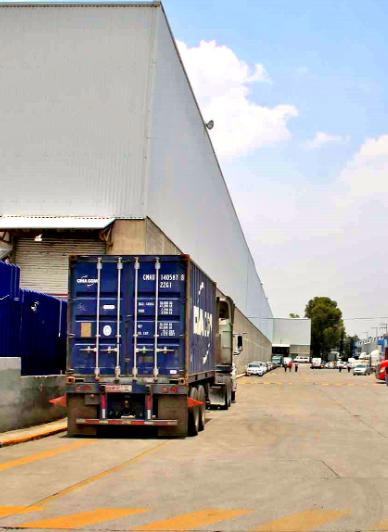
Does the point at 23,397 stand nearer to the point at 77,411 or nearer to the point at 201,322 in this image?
the point at 77,411

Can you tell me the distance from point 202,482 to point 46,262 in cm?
2094

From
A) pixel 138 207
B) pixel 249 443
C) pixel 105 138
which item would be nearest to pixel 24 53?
pixel 105 138

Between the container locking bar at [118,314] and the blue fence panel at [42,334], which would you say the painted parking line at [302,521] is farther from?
the blue fence panel at [42,334]

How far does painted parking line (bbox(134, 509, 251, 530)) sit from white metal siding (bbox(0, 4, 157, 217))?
22113 mm

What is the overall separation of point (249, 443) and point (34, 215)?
56.9 ft

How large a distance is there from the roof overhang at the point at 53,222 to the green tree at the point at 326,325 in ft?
534

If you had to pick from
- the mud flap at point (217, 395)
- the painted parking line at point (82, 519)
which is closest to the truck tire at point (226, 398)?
the mud flap at point (217, 395)

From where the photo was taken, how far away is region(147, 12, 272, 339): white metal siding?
31.7 m

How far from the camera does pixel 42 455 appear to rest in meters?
13.5

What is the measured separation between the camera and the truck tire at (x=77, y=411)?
16.2 meters

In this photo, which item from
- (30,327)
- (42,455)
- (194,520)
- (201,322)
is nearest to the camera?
(194,520)

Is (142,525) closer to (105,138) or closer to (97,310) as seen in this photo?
(97,310)

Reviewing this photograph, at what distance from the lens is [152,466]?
1209cm

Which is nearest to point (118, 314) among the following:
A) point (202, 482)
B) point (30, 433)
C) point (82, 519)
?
point (30, 433)
